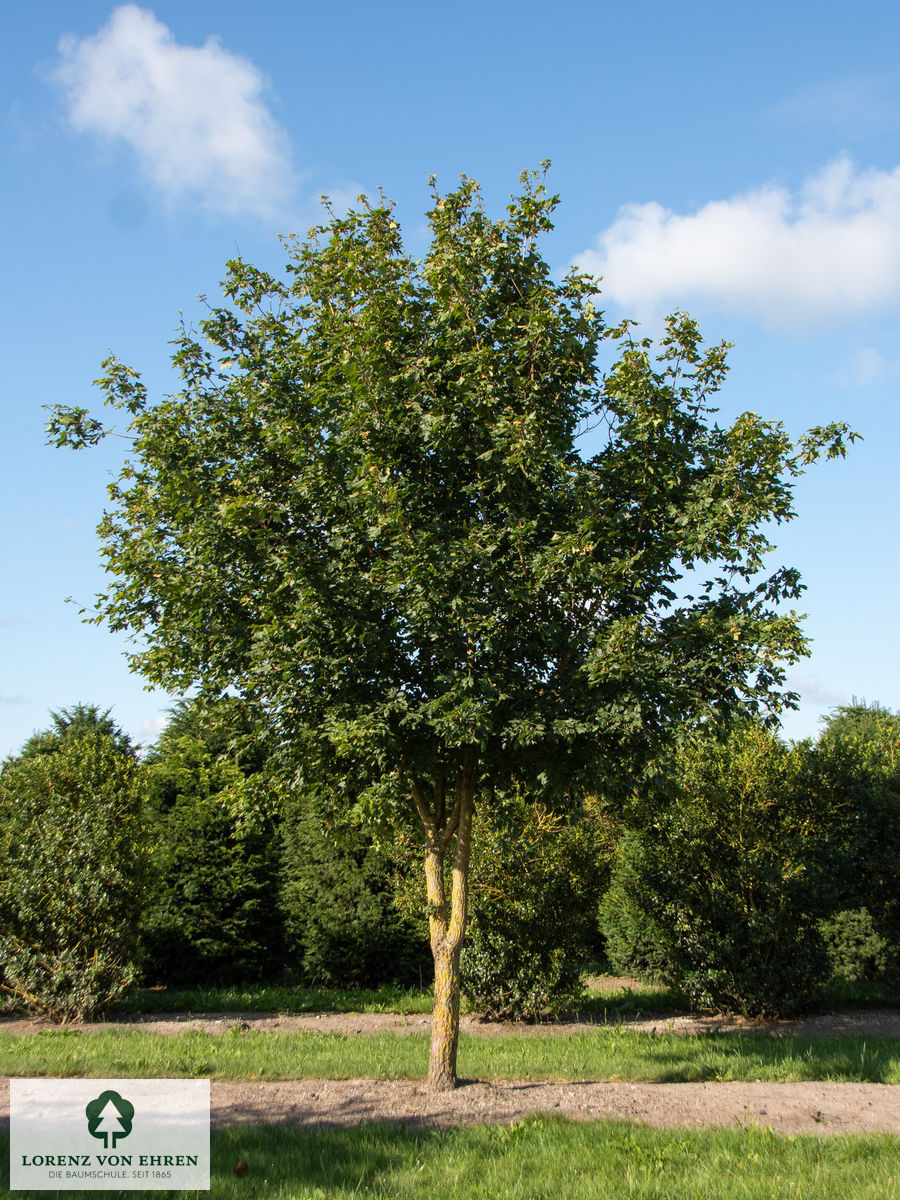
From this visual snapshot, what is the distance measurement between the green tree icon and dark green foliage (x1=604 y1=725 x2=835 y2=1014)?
9.33m

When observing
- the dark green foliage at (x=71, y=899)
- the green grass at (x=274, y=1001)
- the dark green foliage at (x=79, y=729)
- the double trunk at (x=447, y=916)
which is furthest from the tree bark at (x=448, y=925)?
the dark green foliage at (x=79, y=729)

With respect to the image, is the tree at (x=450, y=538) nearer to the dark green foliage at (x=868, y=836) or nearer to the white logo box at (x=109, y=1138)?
the white logo box at (x=109, y=1138)

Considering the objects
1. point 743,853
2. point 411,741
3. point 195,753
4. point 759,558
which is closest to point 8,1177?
point 411,741

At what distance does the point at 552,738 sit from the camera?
7.60 meters

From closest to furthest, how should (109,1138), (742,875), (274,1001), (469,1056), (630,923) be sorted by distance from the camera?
(109,1138), (469,1056), (742,875), (274,1001), (630,923)

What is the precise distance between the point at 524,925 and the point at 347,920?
5.35m

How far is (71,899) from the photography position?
45.6 ft

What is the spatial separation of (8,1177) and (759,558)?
23.4 feet

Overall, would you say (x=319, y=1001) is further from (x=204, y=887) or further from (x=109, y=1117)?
(x=109, y=1117)

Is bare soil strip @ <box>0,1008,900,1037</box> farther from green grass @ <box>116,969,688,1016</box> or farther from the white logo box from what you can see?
the white logo box

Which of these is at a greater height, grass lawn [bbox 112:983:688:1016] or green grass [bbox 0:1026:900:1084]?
green grass [bbox 0:1026:900:1084]

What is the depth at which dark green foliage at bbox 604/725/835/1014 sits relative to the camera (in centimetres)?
1401

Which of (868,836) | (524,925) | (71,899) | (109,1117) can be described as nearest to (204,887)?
(71,899)

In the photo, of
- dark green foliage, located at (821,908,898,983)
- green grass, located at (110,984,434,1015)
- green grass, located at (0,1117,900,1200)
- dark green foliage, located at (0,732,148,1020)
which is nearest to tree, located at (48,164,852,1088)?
green grass, located at (0,1117,900,1200)
